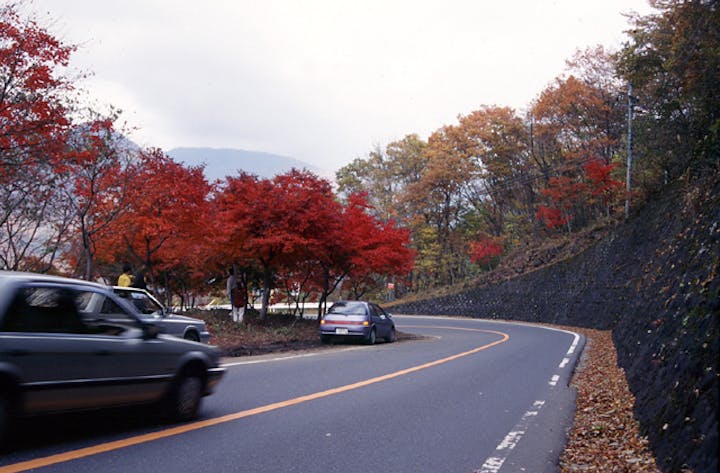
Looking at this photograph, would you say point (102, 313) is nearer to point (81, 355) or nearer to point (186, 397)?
point (81, 355)

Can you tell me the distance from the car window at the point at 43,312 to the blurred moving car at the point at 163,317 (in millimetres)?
5907

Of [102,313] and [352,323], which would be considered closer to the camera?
[102,313]

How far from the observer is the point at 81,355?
590cm

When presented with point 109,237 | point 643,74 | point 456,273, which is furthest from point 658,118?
point 456,273

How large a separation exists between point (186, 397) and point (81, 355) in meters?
1.64

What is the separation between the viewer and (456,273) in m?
61.9

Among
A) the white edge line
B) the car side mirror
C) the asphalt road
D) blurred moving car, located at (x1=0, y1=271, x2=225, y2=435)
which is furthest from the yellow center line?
the white edge line

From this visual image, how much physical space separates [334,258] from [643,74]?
14.3 m

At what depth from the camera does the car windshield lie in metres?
21.0

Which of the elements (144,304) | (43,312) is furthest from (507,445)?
(144,304)

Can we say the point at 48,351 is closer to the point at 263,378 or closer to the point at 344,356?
the point at 263,378

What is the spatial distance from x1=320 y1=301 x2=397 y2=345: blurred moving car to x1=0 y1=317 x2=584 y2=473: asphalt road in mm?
8102

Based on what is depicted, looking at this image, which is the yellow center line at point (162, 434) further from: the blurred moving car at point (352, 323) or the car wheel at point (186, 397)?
the blurred moving car at point (352, 323)

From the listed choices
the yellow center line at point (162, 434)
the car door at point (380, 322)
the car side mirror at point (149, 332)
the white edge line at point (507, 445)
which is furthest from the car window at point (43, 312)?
the car door at point (380, 322)
